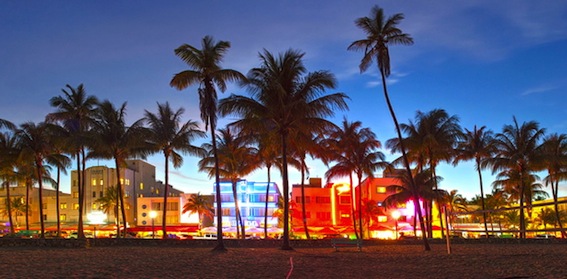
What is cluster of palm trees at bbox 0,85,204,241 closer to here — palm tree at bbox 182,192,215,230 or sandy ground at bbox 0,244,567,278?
sandy ground at bbox 0,244,567,278

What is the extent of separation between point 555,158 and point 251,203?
53383 mm

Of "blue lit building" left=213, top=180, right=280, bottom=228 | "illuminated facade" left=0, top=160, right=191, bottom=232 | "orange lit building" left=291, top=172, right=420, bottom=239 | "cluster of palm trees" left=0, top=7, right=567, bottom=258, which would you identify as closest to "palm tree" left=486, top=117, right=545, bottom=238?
"cluster of palm trees" left=0, top=7, right=567, bottom=258

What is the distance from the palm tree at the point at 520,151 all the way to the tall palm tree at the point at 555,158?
0.88m

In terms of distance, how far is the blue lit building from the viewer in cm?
8812

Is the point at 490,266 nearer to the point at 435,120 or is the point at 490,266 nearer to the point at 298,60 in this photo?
the point at 298,60

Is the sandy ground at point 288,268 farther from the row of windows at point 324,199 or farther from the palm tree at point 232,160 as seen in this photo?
the row of windows at point 324,199

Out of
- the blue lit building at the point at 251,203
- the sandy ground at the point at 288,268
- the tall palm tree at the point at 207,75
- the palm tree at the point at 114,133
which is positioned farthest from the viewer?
the blue lit building at the point at 251,203

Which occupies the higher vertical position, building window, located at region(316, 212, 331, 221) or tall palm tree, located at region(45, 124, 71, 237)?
tall palm tree, located at region(45, 124, 71, 237)

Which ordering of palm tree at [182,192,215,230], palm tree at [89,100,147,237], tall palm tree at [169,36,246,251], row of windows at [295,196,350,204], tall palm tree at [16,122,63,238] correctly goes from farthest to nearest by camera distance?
1. palm tree at [182,192,215,230]
2. row of windows at [295,196,350,204]
3. tall palm tree at [16,122,63,238]
4. palm tree at [89,100,147,237]
5. tall palm tree at [169,36,246,251]

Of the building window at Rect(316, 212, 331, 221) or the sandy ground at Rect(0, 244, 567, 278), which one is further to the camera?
the building window at Rect(316, 212, 331, 221)

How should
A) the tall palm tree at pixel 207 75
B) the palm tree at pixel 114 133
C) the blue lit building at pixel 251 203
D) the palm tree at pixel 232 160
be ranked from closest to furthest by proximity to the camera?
the tall palm tree at pixel 207 75 → the palm tree at pixel 114 133 → the palm tree at pixel 232 160 → the blue lit building at pixel 251 203

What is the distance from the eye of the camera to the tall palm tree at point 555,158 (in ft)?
146

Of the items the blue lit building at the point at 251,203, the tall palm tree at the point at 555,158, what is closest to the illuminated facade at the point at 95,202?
the blue lit building at the point at 251,203

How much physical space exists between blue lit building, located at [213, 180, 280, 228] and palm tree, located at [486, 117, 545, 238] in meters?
46.0
